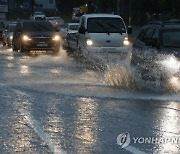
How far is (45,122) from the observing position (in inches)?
415

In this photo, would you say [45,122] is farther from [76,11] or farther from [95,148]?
[76,11]

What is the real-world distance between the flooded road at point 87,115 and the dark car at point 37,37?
12.3 metres

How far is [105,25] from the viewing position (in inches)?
976

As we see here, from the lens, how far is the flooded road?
28.4ft

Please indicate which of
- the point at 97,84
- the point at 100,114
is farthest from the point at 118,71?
the point at 100,114

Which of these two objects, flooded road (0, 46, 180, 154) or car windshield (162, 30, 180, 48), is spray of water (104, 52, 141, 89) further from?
car windshield (162, 30, 180, 48)

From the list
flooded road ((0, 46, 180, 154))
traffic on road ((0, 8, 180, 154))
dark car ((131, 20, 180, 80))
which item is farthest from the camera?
dark car ((131, 20, 180, 80))

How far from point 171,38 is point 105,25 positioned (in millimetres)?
7946

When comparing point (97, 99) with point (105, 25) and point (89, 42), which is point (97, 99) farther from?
point (105, 25)

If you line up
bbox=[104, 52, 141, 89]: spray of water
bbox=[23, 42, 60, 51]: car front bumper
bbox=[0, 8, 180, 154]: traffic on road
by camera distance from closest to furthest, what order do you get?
bbox=[0, 8, 180, 154]: traffic on road < bbox=[104, 52, 141, 89]: spray of water < bbox=[23, 42, 60, 51]: car front bumper

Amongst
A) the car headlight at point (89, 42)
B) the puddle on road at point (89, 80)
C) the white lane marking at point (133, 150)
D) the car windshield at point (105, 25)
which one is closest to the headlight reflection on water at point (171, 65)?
the puddle on road at point (89, 80)

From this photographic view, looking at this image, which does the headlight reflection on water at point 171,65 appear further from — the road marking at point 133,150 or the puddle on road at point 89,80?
the road marking at point 133,150

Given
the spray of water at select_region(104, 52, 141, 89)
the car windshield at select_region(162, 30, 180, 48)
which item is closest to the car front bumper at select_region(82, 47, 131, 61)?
the spray of water at select_region(104, 52, 141, 89)

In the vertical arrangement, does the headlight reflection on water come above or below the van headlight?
above
